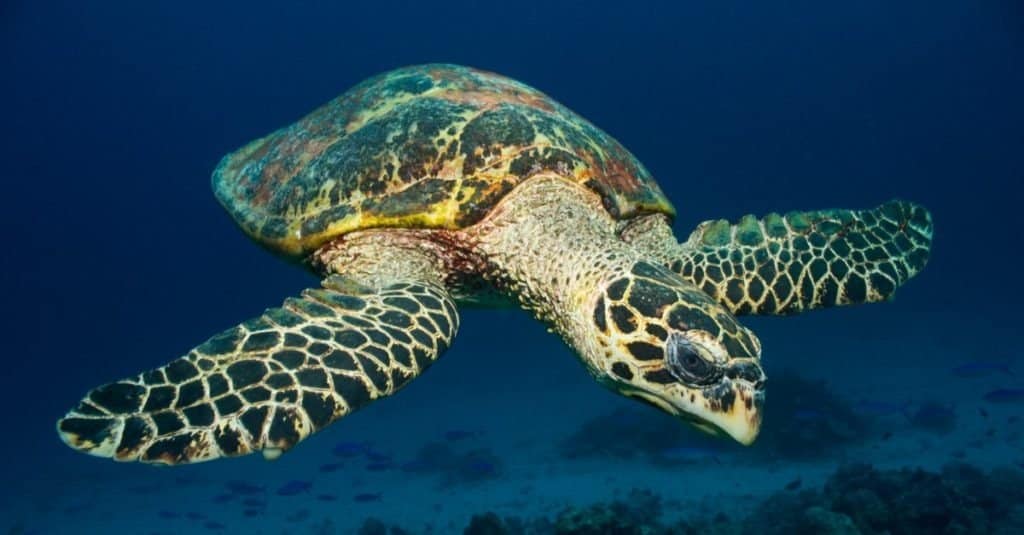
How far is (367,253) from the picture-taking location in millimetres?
4387

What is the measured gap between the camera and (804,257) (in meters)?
4.50

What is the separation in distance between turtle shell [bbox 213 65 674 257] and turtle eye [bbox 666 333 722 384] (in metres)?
1.81

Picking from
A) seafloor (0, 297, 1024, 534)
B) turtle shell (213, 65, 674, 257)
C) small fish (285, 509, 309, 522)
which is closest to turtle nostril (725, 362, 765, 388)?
turtle shell (213, 65, 674, 257)

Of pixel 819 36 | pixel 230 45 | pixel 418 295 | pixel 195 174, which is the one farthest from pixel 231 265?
pixel 418 295

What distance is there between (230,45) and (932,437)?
4061 inches

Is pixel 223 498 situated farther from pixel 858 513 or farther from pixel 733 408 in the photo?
pixel 733 408

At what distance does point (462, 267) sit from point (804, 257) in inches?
101

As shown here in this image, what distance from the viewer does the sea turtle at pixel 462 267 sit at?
2666mm

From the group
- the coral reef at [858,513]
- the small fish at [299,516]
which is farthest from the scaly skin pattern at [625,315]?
the small fish at [299,516]

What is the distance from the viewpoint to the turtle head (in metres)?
2.84

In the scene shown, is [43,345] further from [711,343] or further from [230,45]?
[711,343]

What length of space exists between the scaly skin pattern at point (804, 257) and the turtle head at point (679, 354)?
4.19 feet

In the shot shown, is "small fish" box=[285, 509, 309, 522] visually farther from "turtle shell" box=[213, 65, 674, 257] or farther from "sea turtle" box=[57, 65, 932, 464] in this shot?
"turtle shell" box=[213, 65, 674, 257]

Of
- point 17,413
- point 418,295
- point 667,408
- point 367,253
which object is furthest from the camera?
point 17,413
